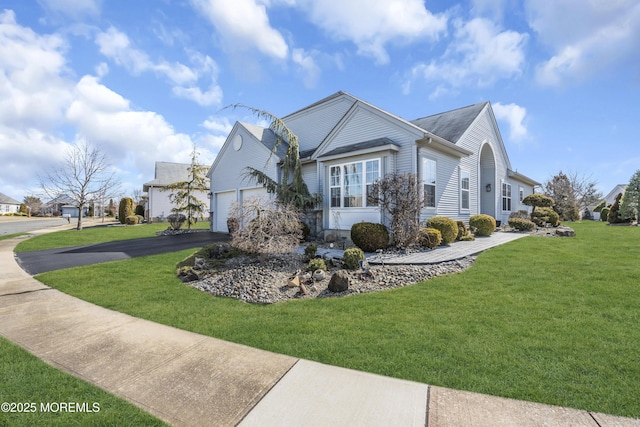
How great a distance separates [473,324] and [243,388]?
336cm

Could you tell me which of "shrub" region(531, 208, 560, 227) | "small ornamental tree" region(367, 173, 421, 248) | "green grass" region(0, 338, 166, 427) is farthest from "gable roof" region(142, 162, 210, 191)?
"shrub" region(531, 208, 560, 227)

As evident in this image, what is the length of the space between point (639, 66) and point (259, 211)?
1427 centimetres

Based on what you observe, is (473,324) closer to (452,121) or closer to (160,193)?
(452,121)

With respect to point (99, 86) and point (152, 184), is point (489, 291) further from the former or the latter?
point (152, 184)

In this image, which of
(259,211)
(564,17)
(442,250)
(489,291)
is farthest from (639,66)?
(259,211)

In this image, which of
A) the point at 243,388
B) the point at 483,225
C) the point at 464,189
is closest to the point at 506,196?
the point at 464,189

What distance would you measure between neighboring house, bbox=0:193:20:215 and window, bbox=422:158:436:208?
3322 inches

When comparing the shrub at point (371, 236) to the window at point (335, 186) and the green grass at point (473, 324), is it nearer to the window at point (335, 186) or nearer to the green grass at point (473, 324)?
the window at point (335, 186)

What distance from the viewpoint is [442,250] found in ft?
31.2

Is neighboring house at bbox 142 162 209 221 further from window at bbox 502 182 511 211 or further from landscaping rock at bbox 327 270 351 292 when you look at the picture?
landscaping rock at bbox 327 270 351 292

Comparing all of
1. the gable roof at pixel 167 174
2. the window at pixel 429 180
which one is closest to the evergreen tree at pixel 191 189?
the gable roof at pixel 167 174

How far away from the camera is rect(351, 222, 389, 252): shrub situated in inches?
387

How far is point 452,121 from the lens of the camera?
50.0 ft

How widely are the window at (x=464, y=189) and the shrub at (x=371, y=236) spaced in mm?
5905
